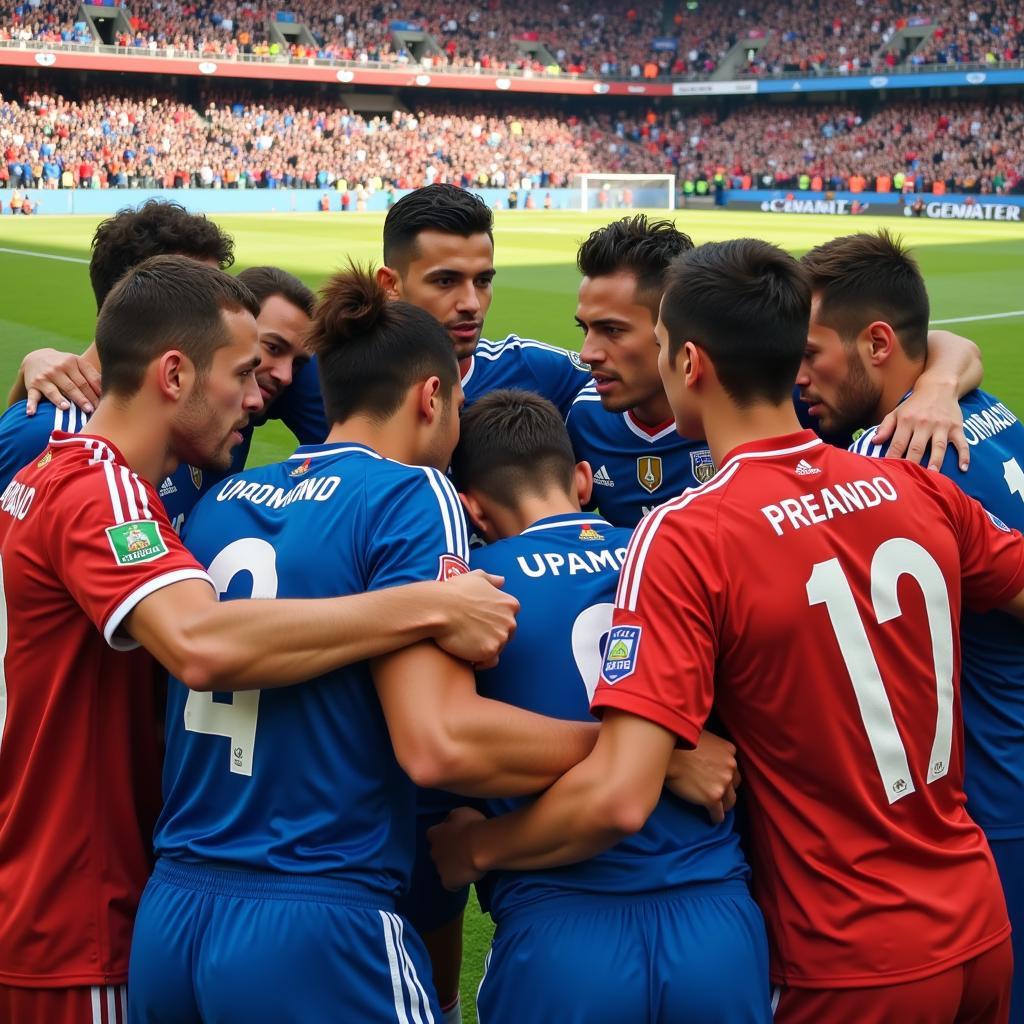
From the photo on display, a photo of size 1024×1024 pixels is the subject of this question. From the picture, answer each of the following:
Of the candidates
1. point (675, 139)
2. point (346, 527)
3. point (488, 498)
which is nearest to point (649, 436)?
point (488, 498)

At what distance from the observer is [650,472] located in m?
4.67

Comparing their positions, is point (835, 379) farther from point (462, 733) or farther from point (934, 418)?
point (462, 733)

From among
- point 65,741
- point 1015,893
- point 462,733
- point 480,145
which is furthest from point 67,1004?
point 480,145

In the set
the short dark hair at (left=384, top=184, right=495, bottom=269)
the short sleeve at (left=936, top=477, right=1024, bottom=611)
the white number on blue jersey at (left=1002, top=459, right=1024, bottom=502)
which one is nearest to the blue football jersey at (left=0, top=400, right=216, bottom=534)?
the short dark hair at (left=384, top=184, right=495, bottom=269)

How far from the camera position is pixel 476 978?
425 cm

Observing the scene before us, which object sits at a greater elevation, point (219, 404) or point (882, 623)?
point (219, 404)

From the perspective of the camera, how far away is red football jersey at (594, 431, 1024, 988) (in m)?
2.57

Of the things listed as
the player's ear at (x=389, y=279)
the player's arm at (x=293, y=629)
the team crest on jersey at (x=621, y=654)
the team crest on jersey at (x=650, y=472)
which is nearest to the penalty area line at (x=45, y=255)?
the player's ear at (x=389, y=279)

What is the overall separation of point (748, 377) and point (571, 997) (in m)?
1.38

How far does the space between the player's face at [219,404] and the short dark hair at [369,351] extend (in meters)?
0.18

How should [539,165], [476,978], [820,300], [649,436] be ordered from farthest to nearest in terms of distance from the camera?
[539,165]
[649,436]
[476,978]
[820,300]

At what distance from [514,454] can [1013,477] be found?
140 cm

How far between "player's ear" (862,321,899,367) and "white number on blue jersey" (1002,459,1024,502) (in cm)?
47

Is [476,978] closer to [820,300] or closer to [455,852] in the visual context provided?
[455,852]
